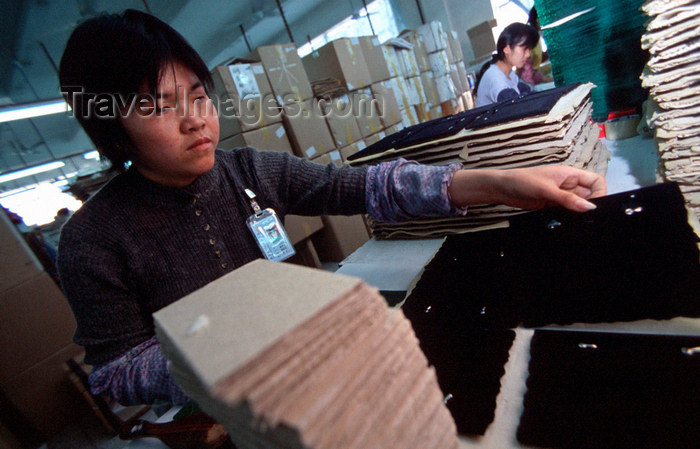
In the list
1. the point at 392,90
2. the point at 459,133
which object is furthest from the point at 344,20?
the point at 459,133

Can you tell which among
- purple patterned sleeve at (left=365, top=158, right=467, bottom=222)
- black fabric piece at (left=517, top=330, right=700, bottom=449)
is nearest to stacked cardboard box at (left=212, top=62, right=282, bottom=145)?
purple patterned sleeve at (left=365, top=158, right=467, bottom=222)

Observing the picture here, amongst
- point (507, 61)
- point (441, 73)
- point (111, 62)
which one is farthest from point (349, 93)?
point (111, 62)

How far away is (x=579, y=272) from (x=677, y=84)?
93cm

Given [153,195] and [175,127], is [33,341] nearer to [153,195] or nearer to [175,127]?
[153,195]

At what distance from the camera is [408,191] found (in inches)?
43.4

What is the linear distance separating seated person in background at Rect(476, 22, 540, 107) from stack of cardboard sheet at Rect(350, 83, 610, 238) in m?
1.31

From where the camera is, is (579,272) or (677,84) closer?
(579,272)

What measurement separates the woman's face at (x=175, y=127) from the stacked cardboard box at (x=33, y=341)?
2697mm

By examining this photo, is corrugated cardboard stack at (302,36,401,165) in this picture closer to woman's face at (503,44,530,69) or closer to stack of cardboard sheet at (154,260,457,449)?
woman's face at (503,44,530,69)

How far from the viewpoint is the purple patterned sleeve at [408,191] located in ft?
3.43

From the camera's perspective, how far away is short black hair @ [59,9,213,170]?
872 mm

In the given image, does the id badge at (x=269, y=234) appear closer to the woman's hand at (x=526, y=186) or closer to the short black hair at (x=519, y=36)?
the woman's hand at (x=526, y=186)

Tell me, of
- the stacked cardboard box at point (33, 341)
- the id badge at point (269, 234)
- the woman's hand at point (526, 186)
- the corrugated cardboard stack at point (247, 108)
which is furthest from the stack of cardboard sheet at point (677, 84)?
the stacked cardboard box at point (33, 341)

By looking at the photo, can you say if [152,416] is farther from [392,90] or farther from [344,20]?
[344,20]
